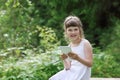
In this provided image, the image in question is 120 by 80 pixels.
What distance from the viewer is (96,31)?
10484mm

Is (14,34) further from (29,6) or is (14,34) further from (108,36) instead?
(108,36)

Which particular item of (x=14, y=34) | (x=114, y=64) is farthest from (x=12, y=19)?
(x=114, y=64)

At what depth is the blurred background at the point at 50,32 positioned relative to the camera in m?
7.39

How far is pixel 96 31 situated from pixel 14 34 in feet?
7.01

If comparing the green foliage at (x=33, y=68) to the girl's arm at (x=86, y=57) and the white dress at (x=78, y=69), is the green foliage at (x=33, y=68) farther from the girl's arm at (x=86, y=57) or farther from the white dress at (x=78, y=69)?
the girl's arm at (x=86, y=57)

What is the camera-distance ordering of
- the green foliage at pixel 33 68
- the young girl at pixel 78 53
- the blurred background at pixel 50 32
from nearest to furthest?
the young girl at pixel 78 53, the green foliage at pixel 33 68, the blurred background at pixel 50 32

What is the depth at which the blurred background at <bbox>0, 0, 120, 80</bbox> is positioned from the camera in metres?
7.39

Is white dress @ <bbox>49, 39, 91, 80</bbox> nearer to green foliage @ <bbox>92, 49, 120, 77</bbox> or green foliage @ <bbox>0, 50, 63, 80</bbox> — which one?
green foliage @ <bbox>0, 50, 63, 80</bbox>

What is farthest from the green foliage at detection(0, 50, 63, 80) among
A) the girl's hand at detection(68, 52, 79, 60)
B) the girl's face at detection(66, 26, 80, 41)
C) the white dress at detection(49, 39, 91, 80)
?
the girl's hand at detection(68, 52, 79, 60)

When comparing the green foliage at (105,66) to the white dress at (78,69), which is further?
the green foliage at (105,66)

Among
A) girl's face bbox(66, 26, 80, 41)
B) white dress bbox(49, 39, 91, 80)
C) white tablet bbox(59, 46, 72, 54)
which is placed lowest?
white dress bbox(49, 39, 91, 80)

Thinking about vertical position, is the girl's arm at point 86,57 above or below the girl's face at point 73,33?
below

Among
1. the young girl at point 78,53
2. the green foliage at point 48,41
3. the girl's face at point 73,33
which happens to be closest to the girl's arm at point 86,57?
the young girl at point 78,53

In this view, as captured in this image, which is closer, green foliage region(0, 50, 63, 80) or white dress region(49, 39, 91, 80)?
white dress region(49, 39, 91, 80)
